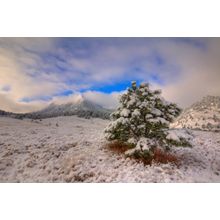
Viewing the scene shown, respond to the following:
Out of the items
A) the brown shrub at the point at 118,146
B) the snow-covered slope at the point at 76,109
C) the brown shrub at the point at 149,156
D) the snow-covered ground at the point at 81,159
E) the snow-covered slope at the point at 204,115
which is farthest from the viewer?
the snow-covered slope at the point at 76,109

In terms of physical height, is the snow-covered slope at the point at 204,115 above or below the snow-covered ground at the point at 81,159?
above

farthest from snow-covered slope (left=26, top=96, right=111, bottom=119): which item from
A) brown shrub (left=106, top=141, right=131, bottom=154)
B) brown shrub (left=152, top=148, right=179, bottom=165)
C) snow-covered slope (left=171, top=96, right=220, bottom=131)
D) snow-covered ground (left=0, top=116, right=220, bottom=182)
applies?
snow-covered slope (left=171, top=96, right=220, bottom=131)

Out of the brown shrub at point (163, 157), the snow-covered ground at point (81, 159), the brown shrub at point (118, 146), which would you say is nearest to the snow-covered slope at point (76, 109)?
the snow-covered ground at point (81, 159)

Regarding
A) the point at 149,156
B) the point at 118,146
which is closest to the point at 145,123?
the point at 149,156

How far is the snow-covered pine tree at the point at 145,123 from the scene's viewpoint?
15.0 feet

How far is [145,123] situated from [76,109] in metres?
2.09

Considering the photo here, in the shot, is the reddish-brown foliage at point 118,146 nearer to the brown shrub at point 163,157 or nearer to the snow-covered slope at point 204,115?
the brown shrub at point 163,157

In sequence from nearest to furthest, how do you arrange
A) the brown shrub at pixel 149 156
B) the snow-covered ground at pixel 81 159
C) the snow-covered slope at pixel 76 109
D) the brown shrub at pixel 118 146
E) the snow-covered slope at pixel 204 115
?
the snow-covered ground at pixel 81 159 < the brown shrub at pixel 149 156 < the brown shrub at pixel 118 146 < the snow-covered slope at pixel 204 115 < the snow-covered slope at pixel 76 109

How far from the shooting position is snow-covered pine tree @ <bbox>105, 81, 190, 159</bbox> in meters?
4.59

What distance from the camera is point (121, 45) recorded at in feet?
17.0

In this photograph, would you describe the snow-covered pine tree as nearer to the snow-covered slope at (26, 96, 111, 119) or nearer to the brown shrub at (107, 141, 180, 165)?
the brown shrub at (107, 141, 180, 165)

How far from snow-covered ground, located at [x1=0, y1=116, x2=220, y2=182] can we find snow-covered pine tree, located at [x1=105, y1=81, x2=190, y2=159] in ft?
1.43

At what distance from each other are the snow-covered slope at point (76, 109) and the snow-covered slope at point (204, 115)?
190 cm
